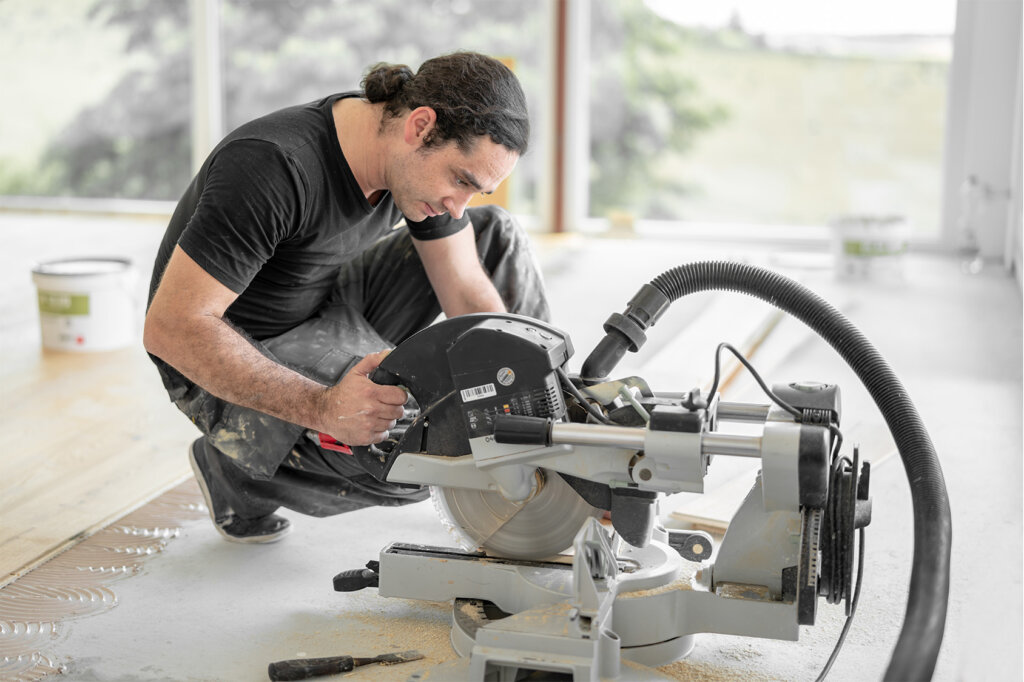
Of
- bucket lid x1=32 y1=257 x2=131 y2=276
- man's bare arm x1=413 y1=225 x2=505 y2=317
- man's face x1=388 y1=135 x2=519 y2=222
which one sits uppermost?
man's face x1=388 y1=135 x2=519 y2=222

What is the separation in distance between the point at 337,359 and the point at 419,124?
0.49 meters

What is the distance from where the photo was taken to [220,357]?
1681mm

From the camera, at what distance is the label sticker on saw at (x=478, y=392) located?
1485 millimetres

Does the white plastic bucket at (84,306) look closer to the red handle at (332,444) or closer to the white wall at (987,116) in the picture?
the red handle at (332,444)

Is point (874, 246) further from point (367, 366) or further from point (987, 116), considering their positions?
point (367, 366)

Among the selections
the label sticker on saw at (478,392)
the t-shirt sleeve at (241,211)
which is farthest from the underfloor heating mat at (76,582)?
the label sticker on saw at (478,392)

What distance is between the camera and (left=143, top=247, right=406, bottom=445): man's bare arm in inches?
65.4

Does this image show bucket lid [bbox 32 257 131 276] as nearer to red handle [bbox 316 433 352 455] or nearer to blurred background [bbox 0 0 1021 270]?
red handle [bbox 316 433 352 455]

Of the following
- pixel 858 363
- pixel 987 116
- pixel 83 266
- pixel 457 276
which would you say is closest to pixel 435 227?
pixel 457 276

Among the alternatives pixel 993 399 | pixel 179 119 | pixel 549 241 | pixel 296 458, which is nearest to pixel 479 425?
pixel 296 458

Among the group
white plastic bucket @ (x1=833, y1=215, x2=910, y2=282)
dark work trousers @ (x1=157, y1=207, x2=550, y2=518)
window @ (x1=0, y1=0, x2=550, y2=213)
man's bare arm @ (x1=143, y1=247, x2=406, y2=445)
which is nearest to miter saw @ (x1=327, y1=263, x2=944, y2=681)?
man's bare arm @ (x1=143, y1=247, x2=406, y2=445)

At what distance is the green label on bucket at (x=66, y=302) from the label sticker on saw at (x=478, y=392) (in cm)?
230

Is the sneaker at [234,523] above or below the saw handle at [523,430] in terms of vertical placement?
below

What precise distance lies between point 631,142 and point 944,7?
73.9 inches
